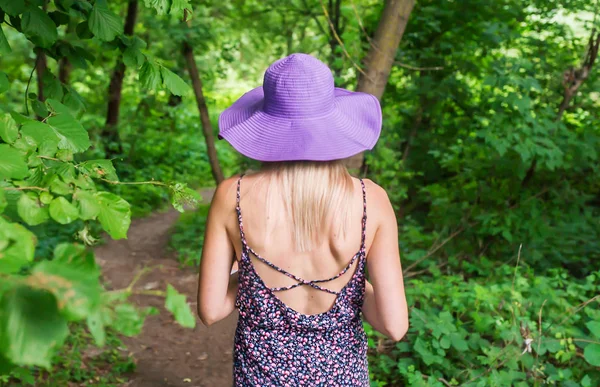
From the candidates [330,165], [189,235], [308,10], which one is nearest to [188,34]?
[308,10]

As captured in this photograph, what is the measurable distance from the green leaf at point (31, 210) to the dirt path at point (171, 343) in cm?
216

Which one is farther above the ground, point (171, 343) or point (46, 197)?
point (46, 197)

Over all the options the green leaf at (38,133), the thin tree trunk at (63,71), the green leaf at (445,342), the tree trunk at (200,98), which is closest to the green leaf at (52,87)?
the green leaf at (38,133)

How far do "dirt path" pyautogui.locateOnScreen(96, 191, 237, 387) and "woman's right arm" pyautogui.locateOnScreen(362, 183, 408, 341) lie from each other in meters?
1.70

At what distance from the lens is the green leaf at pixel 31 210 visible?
1.11 m

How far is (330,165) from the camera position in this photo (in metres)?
1.78

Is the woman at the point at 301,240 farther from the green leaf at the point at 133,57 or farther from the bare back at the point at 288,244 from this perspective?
the green leaf at the point at 133,57

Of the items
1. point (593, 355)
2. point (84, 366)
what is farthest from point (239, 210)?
point (84, 366)

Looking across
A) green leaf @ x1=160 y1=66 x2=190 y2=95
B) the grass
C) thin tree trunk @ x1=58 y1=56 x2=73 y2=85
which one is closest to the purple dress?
green leaf @ x1=160 y1=66 x2=190 y2=95

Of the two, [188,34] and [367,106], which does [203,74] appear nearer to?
[188,34]

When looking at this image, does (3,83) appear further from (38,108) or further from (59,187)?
(59,187)

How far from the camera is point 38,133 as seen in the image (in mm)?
1519

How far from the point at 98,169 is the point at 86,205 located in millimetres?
421

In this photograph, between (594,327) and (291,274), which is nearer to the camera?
(291,274)
